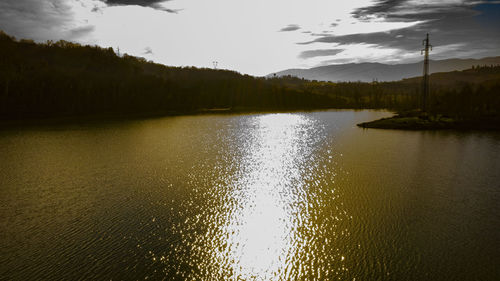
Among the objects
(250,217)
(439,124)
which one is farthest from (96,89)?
(250,217)

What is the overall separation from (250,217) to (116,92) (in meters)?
130

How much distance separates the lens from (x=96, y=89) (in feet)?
398

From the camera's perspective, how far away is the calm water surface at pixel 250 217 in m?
11.2

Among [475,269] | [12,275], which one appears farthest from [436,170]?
[12,275]

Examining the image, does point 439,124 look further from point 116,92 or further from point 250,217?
point 116,92

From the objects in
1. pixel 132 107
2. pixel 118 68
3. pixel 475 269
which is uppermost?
pixel 118 68

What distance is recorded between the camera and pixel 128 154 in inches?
1366

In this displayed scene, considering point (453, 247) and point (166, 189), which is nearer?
point (453, 247)

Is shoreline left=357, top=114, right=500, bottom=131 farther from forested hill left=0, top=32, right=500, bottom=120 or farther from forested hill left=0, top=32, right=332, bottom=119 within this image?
forested hill left=0, top=32, right=332, bottom=119

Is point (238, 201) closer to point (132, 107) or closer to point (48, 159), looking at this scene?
point (48, 159)

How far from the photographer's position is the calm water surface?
11188mm

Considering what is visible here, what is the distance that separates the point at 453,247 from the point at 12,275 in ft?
61.1

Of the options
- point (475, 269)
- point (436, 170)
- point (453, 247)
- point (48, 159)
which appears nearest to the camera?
point (475, 269)

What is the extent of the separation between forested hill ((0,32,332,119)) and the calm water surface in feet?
271
